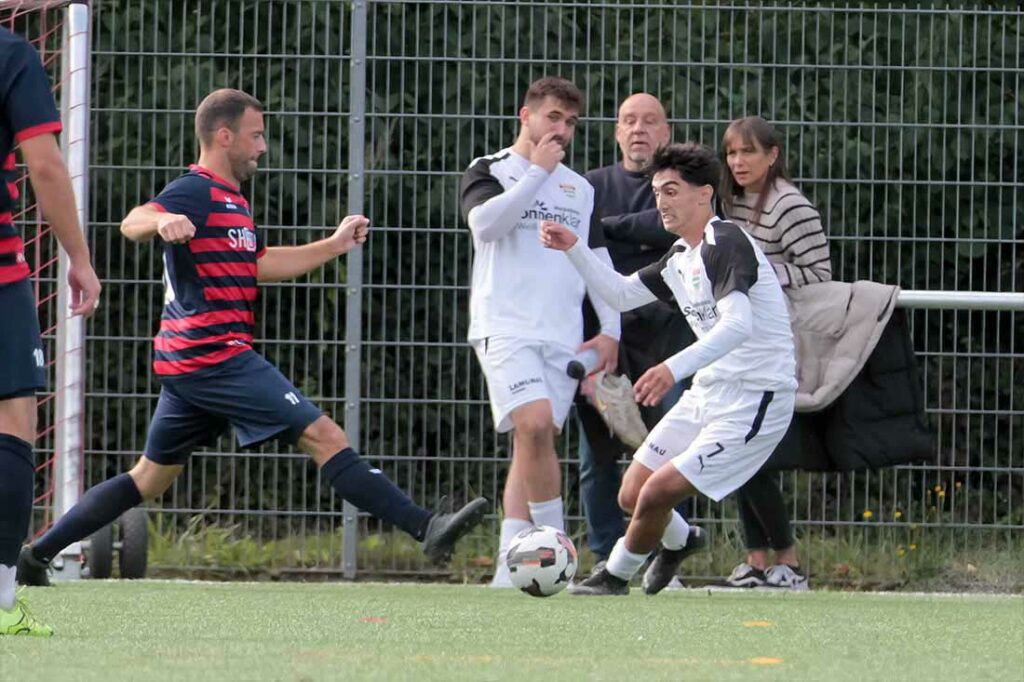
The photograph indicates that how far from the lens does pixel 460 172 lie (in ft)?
29.4

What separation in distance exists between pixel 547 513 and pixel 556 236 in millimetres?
1228

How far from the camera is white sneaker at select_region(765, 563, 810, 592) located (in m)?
8.33

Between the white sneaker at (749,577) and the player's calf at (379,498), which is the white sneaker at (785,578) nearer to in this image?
the white sneaker at (749,577)

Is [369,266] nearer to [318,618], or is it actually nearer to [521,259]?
[521,259]

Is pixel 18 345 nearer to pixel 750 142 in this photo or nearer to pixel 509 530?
pixel 509 530

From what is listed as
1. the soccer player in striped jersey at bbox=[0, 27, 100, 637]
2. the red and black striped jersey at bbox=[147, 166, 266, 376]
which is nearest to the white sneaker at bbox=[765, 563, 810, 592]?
the red and black striped jersey at bbox=[147, 166, 266, 376]

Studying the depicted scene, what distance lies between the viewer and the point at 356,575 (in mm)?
8984

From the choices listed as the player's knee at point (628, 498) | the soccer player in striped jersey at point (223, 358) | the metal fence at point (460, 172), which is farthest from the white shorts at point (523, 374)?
the metal fence at point (460, 172)

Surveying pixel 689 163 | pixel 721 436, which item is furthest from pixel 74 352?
pixel 721 436

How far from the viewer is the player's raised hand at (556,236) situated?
7.13 meters

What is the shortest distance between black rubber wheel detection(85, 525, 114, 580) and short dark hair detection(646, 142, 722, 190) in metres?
2.70

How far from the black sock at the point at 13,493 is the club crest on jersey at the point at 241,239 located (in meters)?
1.93

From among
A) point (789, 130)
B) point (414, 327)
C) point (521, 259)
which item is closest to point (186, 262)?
point (521, 259)

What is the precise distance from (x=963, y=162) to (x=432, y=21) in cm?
228
